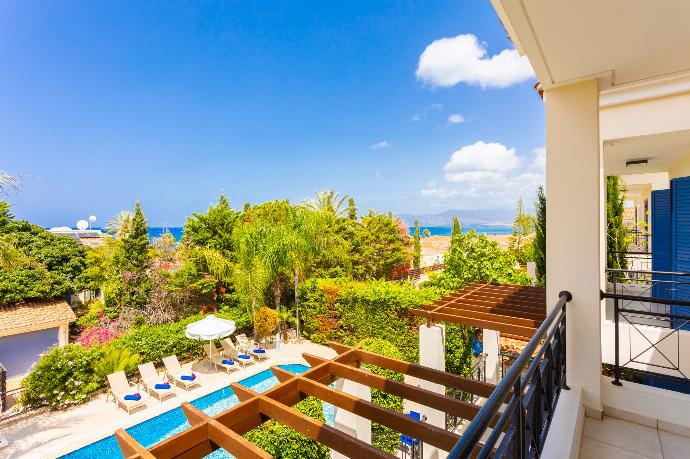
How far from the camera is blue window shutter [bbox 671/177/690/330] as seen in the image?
21.7 ft

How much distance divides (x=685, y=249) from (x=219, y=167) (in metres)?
142

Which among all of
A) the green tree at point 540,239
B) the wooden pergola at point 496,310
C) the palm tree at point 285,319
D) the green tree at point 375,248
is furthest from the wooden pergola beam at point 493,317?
the green tree at point 375,248

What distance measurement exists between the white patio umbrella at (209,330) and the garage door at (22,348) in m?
9.30

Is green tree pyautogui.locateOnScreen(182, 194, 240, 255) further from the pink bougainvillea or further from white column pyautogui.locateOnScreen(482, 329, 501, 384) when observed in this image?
white column pyautogui.locateOnScreen(482, 329, 501, 384)

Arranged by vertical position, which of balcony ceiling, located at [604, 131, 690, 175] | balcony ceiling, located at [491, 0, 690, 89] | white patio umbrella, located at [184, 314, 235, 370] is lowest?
white patio umbrella, located at [184, 314, 235, 370]

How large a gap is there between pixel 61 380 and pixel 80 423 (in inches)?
71.6

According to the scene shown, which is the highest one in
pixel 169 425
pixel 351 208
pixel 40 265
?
pixel 351 208

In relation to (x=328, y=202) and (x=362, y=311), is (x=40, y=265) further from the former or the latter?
(x=328, y=202)

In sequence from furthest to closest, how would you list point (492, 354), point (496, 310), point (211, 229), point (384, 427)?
1. point (211, 229)
2. point (492, 354)
3. point (384, 427)
4. point (496, 310)

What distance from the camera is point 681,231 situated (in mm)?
6754

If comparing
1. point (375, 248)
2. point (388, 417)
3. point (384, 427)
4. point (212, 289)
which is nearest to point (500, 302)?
point (384, 427)

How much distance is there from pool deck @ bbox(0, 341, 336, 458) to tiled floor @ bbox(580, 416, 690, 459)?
10.7 metres

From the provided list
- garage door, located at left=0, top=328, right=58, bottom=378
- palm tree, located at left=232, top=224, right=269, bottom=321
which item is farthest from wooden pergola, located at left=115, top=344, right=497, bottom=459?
garage door, located at left=0, top=328, right=58, bottom=378

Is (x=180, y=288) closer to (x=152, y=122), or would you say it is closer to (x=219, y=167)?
(x=152, y=122)
